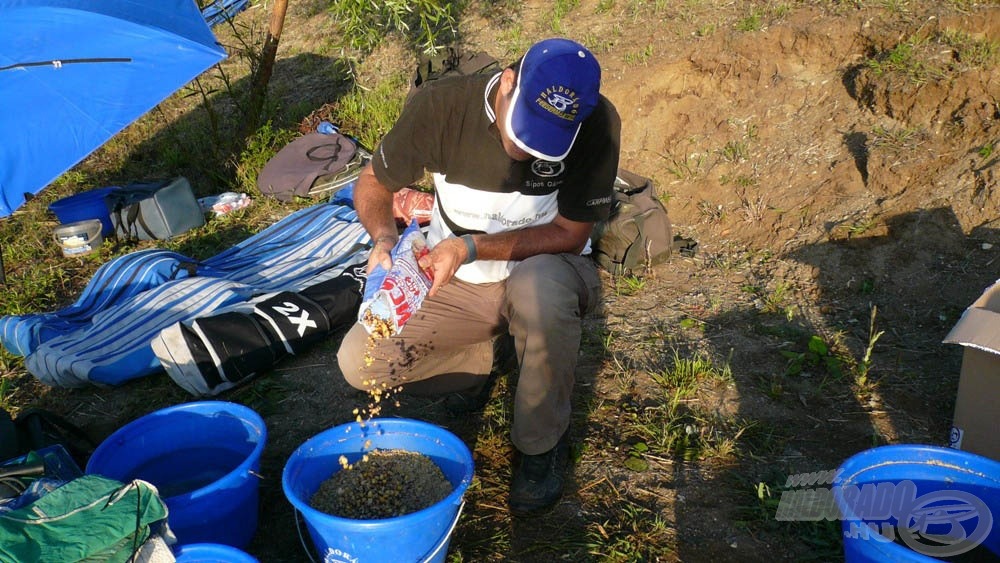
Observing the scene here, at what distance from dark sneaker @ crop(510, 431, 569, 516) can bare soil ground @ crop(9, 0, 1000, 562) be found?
6 centimetres

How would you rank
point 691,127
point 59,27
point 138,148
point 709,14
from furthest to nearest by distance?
1. point 138,148
2. point 709,14
3. point 691,127
4. point 59,27

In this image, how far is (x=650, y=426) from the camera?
300 cm

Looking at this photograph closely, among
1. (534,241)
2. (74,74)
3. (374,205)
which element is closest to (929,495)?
(534,241)

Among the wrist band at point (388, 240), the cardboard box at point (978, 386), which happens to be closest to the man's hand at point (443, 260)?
the wrist band at point (388, 240)

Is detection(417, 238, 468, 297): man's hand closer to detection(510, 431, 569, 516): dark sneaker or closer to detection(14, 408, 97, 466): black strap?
detection(510, 431, 569, 516): dark sneaker

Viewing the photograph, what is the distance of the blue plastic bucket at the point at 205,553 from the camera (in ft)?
6.58

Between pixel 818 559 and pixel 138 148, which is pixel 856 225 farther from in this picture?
pixel 138 148

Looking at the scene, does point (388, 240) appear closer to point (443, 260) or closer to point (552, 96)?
point (443, 260)

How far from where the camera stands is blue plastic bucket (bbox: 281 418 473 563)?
207 centimetres

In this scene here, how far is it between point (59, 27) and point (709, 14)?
4094 millimetres

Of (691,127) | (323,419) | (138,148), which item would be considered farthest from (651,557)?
(138,148)

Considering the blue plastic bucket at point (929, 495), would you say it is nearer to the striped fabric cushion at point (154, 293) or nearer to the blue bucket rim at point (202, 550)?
the blue bucket rim at point (202, 550)

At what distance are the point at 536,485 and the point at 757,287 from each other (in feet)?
6.02

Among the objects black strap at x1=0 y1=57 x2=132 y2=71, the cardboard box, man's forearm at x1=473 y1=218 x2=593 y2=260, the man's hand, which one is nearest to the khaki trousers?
man's forearm at x1=473 y1=218 x2=593 y2=260
